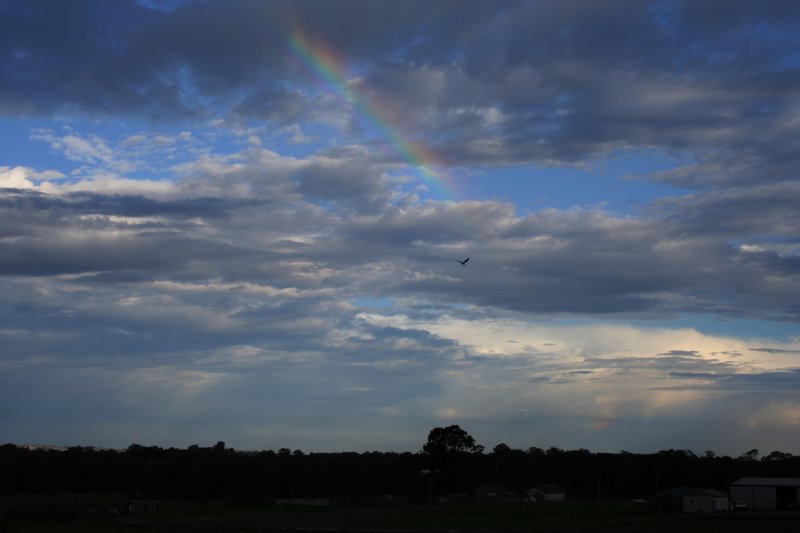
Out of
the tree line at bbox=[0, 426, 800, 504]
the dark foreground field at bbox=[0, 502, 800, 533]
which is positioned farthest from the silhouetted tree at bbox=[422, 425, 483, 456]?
the dark foreground field at bbox=[0, 502, 800, 533]

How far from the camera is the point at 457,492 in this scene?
161 metres

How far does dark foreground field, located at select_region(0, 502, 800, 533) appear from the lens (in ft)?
227

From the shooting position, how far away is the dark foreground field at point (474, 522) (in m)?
69.2

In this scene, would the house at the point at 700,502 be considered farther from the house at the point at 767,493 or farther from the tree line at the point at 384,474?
the tree line at the point at 384,474

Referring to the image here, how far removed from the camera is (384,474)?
183 m

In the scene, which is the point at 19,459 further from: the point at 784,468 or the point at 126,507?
the point at 784,468

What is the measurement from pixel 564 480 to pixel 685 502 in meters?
89.7

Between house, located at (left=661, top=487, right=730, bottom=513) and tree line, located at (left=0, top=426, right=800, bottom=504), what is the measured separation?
43740 mm

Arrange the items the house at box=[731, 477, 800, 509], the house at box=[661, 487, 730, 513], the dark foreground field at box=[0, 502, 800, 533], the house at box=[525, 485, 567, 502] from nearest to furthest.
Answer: the dark foreground field at box=[0, 502, 800, 533]
the house at box=[661, 487, 730, 513]
the house at box=[731, 477, 800, 509]
the house at box=[525, 485, 567, 502]

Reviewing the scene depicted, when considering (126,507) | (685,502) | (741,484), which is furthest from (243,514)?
(741,484)

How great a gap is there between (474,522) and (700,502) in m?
29.4

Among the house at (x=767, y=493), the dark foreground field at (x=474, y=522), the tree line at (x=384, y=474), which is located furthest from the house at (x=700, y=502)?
the tree line at (x=384, y=474)

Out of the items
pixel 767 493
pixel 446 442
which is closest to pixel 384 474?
pixel 446 442

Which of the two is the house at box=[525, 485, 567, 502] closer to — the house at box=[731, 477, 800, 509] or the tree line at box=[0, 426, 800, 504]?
the tree line at box=[0, 426, 800, 504]
